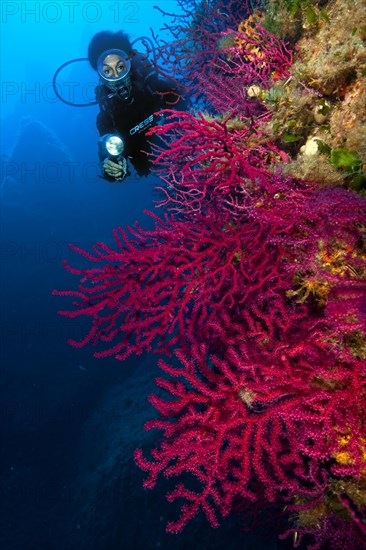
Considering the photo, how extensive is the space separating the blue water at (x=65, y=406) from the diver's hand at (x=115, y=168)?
16.3ft

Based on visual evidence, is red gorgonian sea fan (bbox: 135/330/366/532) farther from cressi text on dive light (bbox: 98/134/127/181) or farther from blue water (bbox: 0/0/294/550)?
cressi text on dive light (bbox: 98/134/127/181)

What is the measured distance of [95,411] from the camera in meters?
10.0

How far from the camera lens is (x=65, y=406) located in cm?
1055

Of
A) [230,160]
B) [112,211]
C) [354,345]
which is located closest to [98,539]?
[354,345]

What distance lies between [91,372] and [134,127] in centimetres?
819

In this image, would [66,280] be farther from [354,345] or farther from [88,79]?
[88,79]

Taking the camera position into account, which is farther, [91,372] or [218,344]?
[91,372]

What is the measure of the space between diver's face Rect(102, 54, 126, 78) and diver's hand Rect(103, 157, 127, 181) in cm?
194

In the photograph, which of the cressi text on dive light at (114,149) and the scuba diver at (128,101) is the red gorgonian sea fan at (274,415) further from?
the scuba diver at (128,101)

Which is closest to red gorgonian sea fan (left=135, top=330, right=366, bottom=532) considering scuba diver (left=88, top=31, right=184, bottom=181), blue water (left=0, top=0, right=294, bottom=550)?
blue water (left=0, top=0, right=294, bottom=550)

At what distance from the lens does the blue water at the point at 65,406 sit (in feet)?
19.5

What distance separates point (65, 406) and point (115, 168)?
8458mm

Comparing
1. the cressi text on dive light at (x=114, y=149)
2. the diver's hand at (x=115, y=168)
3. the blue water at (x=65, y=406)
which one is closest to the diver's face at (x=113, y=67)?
the cressi text on dive light at (x=114, y=149)

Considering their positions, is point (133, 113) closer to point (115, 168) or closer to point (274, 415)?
point (115, 168)
